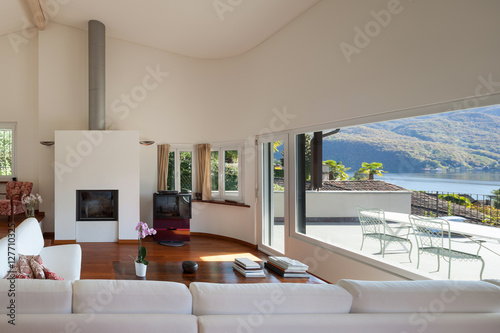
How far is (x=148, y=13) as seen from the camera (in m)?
5.67

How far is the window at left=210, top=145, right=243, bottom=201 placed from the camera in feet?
22.2

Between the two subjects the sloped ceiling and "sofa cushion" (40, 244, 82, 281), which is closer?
"sofa cushion" (40, 244, 82, 281)

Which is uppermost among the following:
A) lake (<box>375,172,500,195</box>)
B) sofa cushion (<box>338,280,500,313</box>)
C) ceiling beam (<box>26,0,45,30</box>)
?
ceiling beam (<box>26,0,45,30</box>)

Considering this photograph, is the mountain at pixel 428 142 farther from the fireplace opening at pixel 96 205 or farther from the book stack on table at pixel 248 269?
the fireplace opening at pixel 96 205

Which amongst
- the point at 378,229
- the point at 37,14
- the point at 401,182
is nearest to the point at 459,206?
the point at 401,182

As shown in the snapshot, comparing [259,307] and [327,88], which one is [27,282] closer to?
[259,307]

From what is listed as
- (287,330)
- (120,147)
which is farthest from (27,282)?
(120,147)

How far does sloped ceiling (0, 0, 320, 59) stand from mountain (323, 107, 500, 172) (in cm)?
207

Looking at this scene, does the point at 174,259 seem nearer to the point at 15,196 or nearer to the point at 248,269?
the point at 248,269

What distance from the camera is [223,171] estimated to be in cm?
698

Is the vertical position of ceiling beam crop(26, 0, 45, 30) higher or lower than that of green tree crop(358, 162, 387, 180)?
higher
